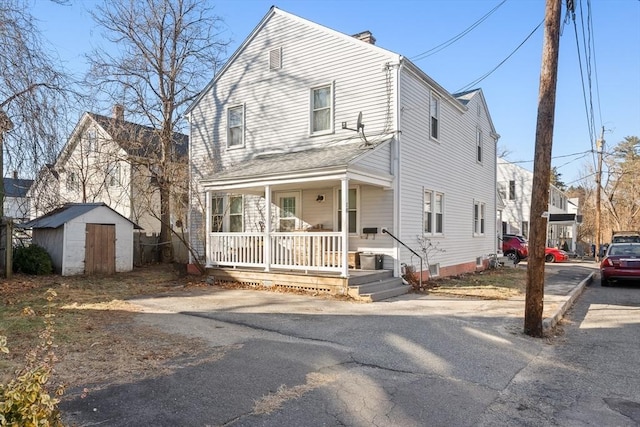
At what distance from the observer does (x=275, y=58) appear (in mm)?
15102

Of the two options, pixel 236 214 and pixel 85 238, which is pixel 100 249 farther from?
pixel 236 214

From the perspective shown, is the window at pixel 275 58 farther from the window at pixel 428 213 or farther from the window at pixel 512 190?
the window at pixel 512 190

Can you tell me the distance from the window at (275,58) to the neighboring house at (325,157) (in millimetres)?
73

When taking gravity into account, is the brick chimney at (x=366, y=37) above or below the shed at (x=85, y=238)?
above

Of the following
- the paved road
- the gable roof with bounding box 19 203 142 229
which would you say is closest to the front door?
the paved road

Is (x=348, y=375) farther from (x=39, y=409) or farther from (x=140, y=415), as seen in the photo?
(x=39, y=409)

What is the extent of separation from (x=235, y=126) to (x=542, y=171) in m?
11.5

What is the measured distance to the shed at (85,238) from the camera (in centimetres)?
1447

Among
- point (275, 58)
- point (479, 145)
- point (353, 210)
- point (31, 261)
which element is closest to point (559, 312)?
Result: point (353, 210)

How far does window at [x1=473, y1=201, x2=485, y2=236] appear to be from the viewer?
752 inches

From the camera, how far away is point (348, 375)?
16.9 feet

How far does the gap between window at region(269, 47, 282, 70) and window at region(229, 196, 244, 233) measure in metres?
4.78

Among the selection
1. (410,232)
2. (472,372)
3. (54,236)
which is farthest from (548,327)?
(54,236)

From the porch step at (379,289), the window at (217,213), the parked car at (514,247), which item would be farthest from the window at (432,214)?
the parked car at (514,247)
